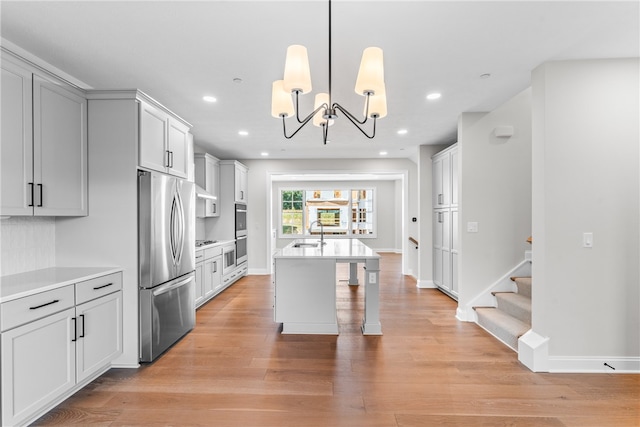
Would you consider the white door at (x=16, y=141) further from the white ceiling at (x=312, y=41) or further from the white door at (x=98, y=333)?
the white door at (x=98, y=333)

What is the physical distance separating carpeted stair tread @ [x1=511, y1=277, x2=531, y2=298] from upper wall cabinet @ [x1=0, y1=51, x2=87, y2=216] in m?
4.49

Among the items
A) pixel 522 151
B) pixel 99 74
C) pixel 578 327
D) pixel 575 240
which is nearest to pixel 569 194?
pixel 575 240

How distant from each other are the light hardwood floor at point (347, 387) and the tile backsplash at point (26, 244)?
1061 mm

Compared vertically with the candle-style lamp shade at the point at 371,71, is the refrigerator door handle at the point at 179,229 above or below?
below

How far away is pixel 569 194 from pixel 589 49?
1105 millimetres

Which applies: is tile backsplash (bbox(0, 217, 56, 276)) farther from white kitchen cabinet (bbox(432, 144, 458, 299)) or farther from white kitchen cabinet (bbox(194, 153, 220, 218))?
white kitchen cabinet (bbox(432, 144, 458, 299))

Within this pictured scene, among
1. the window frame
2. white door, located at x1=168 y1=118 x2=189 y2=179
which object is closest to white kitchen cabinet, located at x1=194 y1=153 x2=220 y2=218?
white door, located at x1=168 y1=118 x2=189 y2=179

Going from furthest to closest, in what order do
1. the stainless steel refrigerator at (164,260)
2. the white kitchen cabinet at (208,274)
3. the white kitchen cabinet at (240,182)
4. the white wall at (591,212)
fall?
the white kitchen cabinet at (240,182) → the white kitchen cabinet at (208,274) → the stainless steel refrigerator at (164,260) → the white wall at (591,212)

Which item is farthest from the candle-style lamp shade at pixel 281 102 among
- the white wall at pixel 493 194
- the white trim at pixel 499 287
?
the white trim at pixel 499 287

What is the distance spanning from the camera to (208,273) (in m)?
4.62

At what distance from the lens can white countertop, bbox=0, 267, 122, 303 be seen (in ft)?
6.06

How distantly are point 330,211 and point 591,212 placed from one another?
28.2 ft

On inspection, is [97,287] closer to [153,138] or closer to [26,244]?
[26,244]

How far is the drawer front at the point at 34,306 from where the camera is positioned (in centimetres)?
174
